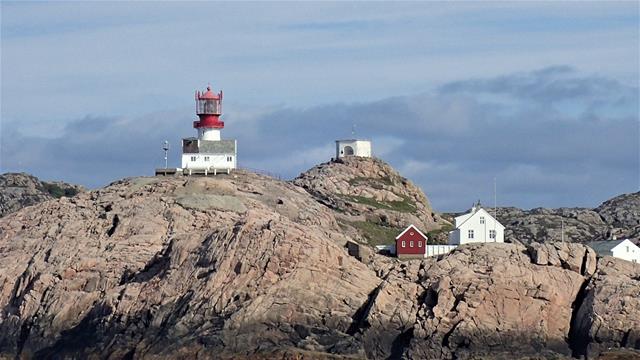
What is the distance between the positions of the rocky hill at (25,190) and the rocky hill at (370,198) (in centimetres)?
1830

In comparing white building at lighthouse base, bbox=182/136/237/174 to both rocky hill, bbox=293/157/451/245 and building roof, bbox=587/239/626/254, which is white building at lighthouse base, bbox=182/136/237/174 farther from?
building roof, bbox=587/239/626/254

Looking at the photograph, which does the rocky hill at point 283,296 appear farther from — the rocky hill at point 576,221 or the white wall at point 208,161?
the rocky hill at point 576,221

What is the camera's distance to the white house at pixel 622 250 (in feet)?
282

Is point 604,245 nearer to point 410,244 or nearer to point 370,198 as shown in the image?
point 410,244

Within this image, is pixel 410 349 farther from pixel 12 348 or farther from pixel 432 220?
pixel 432 220

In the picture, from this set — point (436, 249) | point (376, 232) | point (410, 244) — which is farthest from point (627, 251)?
point (376, 232)

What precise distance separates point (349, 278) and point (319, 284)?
5.13 ft

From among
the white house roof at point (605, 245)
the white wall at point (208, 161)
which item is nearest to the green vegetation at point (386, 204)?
the white wall at point (208, 161)

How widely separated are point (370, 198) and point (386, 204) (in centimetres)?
100

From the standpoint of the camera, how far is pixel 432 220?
9738 centimetres

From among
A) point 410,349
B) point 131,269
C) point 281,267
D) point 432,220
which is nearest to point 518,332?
point 410,349

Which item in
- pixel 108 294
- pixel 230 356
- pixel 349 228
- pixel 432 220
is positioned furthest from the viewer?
pixel 432 220

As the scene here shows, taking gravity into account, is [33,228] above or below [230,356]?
above

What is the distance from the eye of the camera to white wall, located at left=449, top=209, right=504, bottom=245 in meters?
89.1
